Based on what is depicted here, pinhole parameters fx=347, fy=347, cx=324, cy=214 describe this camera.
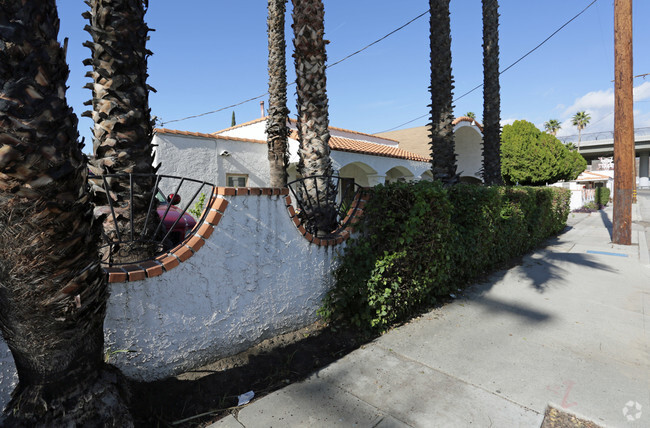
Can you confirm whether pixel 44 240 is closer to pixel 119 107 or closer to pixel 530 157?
pixel 119 107

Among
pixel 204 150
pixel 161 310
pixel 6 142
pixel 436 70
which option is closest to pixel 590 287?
pixel 436 70

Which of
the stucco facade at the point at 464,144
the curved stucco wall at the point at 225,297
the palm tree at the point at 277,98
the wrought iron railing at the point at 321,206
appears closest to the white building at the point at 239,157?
the palm tree at the point at 277,98

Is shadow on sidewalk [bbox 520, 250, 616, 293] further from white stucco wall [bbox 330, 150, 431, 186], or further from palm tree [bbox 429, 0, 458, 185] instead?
white stucco wall [bbox 330, 150, 431, 186]

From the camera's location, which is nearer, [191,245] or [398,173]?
[191,245]

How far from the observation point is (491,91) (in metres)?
10.7

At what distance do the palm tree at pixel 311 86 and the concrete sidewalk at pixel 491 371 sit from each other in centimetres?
242

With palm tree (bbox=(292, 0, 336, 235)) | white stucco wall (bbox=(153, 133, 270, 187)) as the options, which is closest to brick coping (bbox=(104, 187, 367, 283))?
palm tree (bbox=(292, 0, 336, 235))

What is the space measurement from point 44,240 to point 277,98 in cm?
757

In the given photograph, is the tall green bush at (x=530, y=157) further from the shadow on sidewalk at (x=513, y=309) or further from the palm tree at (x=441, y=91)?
the shadow on sidewalk at (x=513, y=309)

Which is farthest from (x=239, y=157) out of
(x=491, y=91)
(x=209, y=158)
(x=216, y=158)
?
(x=491, y=91)

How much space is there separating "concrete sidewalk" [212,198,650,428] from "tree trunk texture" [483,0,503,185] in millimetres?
6129

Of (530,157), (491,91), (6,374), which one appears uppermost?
(491,91)

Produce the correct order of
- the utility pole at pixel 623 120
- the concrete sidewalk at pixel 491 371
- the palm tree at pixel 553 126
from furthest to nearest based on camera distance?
1. the palm tree at pixel 553 126
2. the utility pole at pixel 623 120
3. the concrete sidewalk at pixel 491 371

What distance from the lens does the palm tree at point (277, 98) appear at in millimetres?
8445
